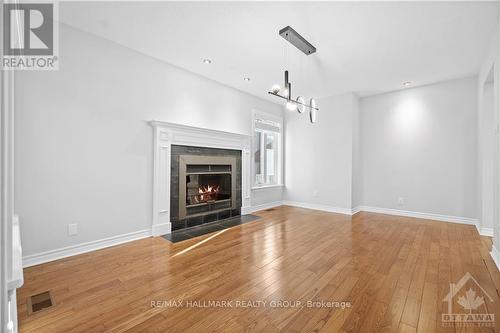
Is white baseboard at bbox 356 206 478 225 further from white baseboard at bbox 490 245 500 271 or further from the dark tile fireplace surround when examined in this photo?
the dark tile fireplace surround

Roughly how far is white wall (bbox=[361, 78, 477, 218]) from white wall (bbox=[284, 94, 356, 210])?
645 mm

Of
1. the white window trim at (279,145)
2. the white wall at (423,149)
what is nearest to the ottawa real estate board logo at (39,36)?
the white window trim at (279,145)

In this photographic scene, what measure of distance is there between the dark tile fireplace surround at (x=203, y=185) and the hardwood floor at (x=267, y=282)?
0.67 m

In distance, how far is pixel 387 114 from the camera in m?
4.98

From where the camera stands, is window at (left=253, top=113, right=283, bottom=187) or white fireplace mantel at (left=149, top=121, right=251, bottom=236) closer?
white fireplace mantel at (left=149, top=121, right=251, bottom=236)

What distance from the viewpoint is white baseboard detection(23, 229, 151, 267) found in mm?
2436

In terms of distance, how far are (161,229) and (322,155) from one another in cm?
389

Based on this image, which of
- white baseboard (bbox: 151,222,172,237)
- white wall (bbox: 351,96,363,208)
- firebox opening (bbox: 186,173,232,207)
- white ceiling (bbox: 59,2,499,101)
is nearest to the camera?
white ceiling (bbox: 59,2,499,101)

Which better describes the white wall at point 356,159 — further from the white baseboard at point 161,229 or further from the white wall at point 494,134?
the white baseboard at point 161,229

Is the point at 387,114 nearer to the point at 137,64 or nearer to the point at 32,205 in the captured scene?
the point at 137,64

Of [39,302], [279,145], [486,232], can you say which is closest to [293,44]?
[279,145]

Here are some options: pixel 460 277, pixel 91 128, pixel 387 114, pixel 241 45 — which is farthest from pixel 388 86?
pixel 91 128

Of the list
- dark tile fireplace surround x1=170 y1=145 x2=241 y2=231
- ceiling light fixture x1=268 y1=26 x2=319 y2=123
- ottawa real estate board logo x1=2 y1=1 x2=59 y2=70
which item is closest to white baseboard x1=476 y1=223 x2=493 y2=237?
ceiling light fixture x1=268 y1=26 x2=319 y2=123

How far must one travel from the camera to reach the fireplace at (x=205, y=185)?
12.5 ft
